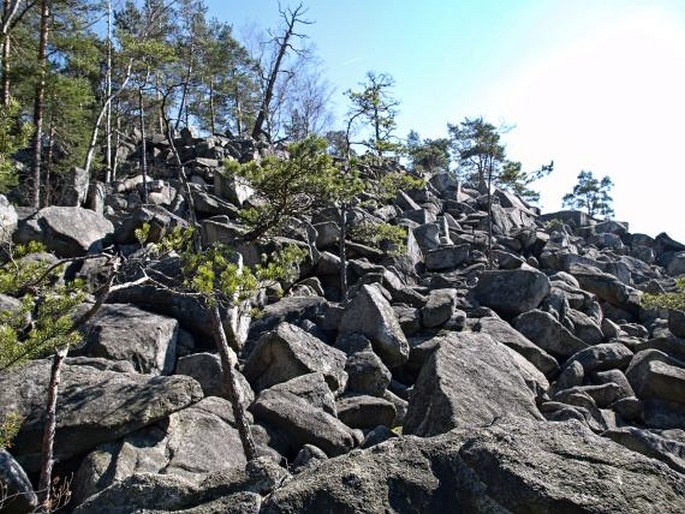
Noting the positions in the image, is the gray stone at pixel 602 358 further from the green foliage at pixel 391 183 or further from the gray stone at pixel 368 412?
the gray stone at pixel 368 412

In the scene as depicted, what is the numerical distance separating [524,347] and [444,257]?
36.4ft

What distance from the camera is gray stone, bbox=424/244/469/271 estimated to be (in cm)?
2781

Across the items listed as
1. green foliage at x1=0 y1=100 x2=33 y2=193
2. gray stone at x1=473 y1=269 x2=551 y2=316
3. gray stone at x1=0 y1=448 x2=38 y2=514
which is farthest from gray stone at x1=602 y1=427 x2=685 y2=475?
gray stone at x1=473 y1=269 x2=551 y2=316

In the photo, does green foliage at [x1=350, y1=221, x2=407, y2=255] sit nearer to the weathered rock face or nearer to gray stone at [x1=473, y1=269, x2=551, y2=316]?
gray stone at [x1=473, y1=269, x2=551, y2=316]

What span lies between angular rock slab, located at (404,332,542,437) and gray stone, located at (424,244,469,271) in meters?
15.7

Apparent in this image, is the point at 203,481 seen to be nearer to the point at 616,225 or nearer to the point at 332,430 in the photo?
the point at 332,430

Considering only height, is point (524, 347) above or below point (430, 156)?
below

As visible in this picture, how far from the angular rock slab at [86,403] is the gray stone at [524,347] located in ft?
33.4

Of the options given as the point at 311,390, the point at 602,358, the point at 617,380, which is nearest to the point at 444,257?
the point at 602,358

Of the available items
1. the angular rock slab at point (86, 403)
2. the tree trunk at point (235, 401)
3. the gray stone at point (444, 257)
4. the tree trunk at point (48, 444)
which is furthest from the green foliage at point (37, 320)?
the gray stone at point (444, 257)

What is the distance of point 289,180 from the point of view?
11.9 meters

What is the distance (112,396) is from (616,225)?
1843 inches

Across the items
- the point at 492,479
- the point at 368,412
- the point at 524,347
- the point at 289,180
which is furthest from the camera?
the point at 524,347

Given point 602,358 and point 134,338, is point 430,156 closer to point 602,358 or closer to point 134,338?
point 602,358
